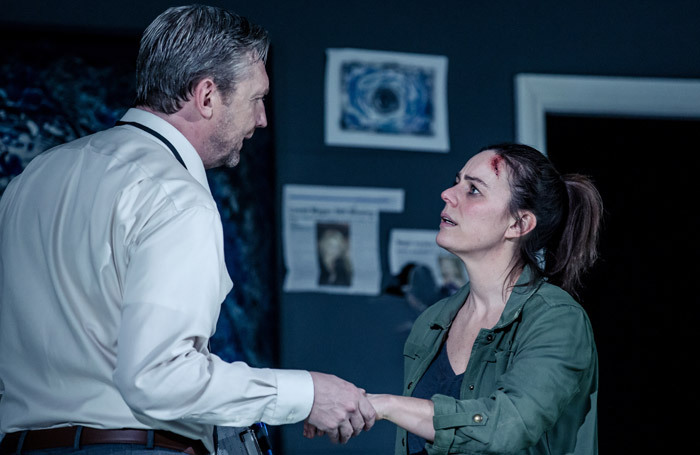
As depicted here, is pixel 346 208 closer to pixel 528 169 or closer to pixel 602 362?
pixel 528 169

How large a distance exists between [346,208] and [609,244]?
1.08m

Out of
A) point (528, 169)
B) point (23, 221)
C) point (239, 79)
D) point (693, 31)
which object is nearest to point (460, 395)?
point (528, 169)

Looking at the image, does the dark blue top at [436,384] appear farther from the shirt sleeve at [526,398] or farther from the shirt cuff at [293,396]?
the shirt cuff at [293,396]

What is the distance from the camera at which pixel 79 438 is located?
4.50 ft

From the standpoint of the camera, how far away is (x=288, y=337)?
Result: 289 centimetres

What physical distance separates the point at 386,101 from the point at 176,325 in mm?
1813

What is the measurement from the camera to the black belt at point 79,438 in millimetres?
1376

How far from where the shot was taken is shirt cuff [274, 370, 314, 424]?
1.52 meters

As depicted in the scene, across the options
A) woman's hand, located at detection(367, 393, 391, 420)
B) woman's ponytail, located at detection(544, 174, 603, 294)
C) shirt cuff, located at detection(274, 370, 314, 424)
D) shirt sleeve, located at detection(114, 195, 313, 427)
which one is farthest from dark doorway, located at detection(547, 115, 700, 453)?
shirt sleeve, located at detection(114, 195, 313, 427)

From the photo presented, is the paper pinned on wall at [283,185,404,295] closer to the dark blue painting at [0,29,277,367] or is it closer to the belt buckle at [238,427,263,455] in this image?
the dark blue painting at [0,29,277,367]

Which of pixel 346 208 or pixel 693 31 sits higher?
pixel 693 31

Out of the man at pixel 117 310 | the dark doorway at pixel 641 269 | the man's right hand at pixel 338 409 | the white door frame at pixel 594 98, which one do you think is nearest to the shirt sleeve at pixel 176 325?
the man at pixel 117 310

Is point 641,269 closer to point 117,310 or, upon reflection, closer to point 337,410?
point 337,410

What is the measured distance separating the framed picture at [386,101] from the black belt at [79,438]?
1.70 meters
